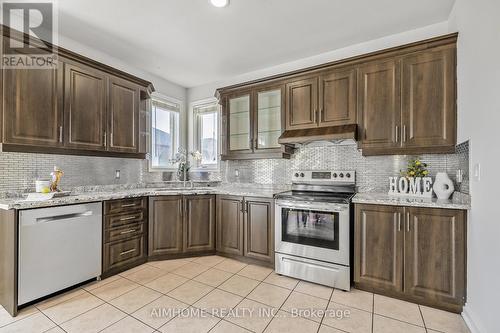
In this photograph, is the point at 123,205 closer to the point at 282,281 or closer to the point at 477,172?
the point at 282,281

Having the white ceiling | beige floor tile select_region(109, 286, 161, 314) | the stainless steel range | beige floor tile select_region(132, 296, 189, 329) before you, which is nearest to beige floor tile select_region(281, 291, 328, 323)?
the stainless steel range

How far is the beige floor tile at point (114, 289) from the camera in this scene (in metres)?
2.19

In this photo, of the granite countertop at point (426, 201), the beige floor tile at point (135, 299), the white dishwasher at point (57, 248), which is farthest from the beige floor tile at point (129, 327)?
the granite countertop at point (426, 201)

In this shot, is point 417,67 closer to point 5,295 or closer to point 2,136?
point 2,136

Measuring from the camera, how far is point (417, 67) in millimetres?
2279

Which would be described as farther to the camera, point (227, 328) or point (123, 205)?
point (123, 205)

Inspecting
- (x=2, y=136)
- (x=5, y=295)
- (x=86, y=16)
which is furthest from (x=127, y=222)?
(x=86, y=16)

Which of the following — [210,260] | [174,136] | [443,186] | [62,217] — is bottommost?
[210,260]

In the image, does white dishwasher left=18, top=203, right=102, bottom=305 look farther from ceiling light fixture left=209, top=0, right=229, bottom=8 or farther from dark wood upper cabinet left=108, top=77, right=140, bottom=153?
ceiling light fixture left=209, top=0, right=229, bottom=8

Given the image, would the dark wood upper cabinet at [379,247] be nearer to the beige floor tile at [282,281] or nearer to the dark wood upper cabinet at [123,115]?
the beige floor tile at [282,281]

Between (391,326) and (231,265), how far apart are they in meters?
1.74

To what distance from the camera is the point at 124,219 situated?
8.91ft

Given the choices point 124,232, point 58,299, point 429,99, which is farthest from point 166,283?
point 429,99

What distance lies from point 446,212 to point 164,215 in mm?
2985
